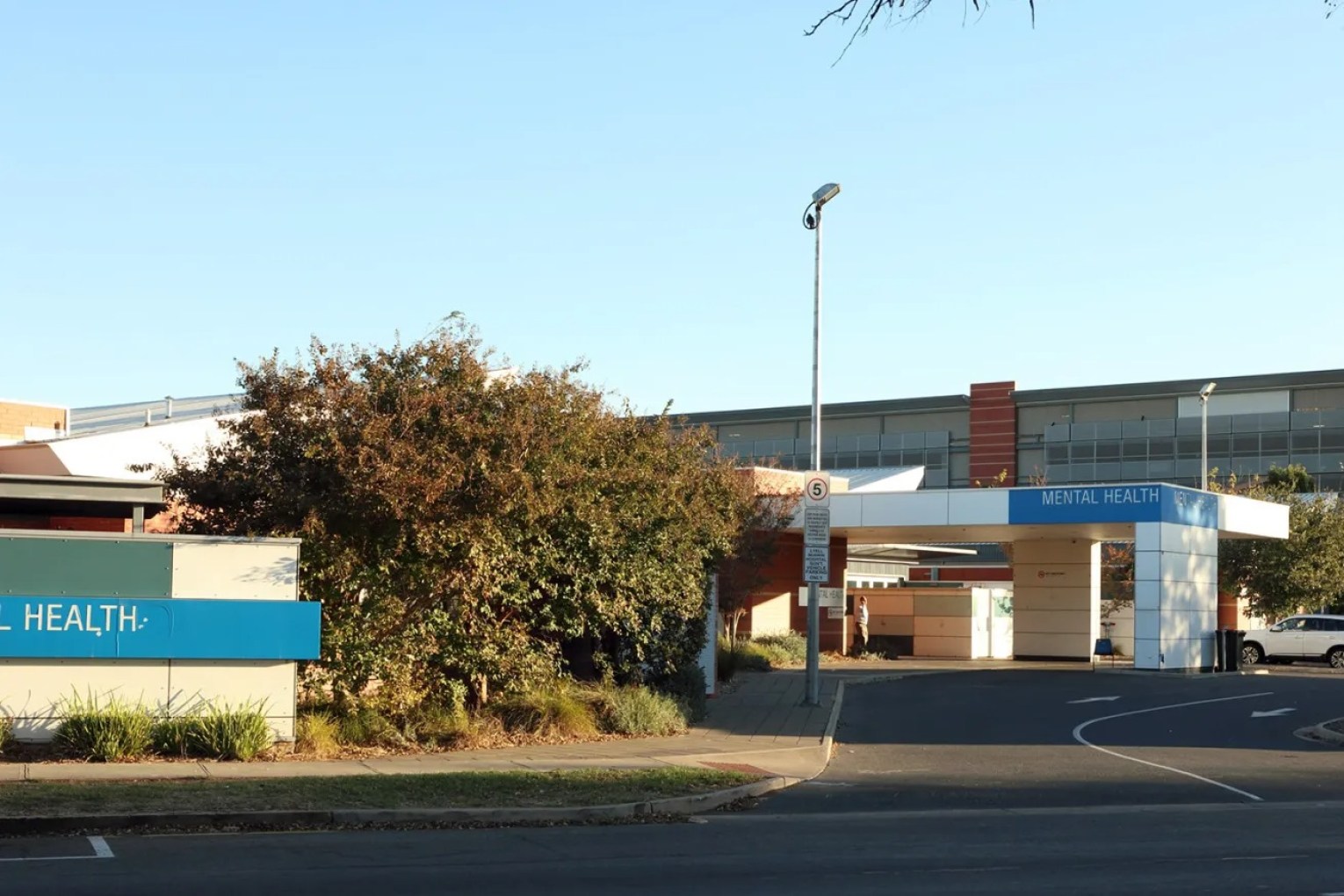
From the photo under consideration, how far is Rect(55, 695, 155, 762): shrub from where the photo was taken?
16266 mm

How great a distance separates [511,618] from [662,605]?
2.87 m

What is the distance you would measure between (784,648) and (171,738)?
2530 centimetres

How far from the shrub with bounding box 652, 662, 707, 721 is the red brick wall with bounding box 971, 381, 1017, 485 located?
5241 cm

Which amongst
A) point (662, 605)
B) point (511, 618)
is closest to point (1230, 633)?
point (662, 605)

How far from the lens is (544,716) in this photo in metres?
19.9

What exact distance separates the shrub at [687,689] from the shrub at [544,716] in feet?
9.74

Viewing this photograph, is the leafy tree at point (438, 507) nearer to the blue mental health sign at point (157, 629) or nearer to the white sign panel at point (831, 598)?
the blue mental health sign at point (157, 629)

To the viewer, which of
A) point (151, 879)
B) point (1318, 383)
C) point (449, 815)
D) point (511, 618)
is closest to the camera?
point (151, 879)

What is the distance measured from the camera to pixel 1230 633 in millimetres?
39438

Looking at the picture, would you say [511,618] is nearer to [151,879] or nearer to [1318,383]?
[151,879]

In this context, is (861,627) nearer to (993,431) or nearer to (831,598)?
(831,598)

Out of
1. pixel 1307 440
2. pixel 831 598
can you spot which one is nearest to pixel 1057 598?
pixel 831 598

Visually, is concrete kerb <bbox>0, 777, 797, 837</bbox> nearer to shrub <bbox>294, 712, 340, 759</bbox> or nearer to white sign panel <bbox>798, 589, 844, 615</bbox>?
shrub <bbox>294, 712, 340, 759</bbox>

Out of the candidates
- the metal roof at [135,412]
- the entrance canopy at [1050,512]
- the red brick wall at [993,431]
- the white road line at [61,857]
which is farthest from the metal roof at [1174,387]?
the white road line at [61,857]
